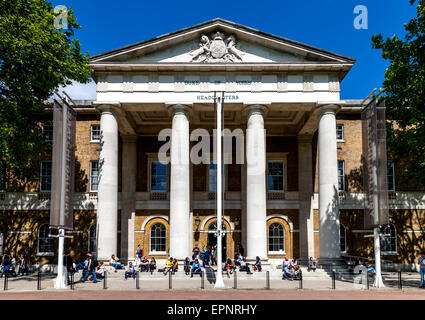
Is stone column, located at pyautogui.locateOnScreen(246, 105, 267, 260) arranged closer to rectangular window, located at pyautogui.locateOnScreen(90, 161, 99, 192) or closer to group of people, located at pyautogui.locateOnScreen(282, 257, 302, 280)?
group of people, located at pyautogui.locateOnScreen(282, 257, 302, 280)

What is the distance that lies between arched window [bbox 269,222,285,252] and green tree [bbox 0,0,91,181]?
736 inches

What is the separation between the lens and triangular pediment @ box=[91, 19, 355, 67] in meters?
31.8

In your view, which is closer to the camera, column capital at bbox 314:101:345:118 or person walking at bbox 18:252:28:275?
column capital at bbox 314:101:345:118

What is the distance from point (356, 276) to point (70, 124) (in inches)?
736

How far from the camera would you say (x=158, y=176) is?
129 feet

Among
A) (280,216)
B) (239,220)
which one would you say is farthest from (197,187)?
(280,216)

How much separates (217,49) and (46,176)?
17694 millimetres

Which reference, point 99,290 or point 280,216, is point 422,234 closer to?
point 280,216

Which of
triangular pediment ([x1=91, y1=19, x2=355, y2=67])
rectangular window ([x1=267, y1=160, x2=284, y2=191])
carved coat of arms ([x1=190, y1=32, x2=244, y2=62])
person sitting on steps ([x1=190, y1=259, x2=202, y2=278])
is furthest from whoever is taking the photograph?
rectangular window ([x1=267, y1=160, x2=284, y2=191])

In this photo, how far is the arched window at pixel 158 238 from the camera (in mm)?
37781

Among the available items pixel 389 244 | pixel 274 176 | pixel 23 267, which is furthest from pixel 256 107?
pixel 23 267

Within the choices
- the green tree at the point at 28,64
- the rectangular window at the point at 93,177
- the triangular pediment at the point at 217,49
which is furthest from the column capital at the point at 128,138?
the green tree at the point at 28,64

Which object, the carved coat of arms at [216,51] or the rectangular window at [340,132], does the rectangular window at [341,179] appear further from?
the carved coat of arms at [216,51]

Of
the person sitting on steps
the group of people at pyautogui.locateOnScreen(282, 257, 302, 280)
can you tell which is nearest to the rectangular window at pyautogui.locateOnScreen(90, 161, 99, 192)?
the person sitting on steps
